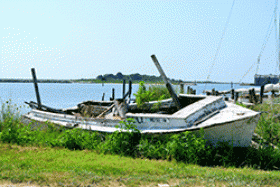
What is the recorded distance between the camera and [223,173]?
575 centimetres

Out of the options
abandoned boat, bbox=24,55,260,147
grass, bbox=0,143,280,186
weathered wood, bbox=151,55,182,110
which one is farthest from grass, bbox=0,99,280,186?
weathered wood, bbox=151,55,182,110

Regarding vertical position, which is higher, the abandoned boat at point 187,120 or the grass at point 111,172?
the abandoned boat at point 187,120

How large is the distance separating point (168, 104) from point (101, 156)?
3608 millimetres

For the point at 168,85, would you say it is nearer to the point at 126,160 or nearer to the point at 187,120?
the point at 187,120

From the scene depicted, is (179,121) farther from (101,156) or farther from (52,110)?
(52,110)

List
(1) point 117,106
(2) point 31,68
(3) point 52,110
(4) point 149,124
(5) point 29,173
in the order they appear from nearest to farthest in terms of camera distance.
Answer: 1. (5) point 29,173
2. (4) point 149,124
3. (1) point 117,106
4. (3) point 52,110
5. (2) point 31,68

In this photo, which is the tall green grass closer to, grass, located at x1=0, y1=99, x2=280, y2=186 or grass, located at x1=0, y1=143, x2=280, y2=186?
grass, located at x1=0, y1=99, x2=280, y2=186

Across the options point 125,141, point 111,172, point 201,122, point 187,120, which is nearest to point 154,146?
point 125,141

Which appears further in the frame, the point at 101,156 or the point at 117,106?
the point at 117,106

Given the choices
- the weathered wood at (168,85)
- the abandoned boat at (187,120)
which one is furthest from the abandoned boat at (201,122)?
the weathered wood at (168,85)

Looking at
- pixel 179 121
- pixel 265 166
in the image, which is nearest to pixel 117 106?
pixel 179 121

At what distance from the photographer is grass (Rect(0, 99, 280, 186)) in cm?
519

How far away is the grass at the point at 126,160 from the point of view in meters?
5.19

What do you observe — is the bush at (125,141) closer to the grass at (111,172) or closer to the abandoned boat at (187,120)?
the abandoned boat at (187,120)
